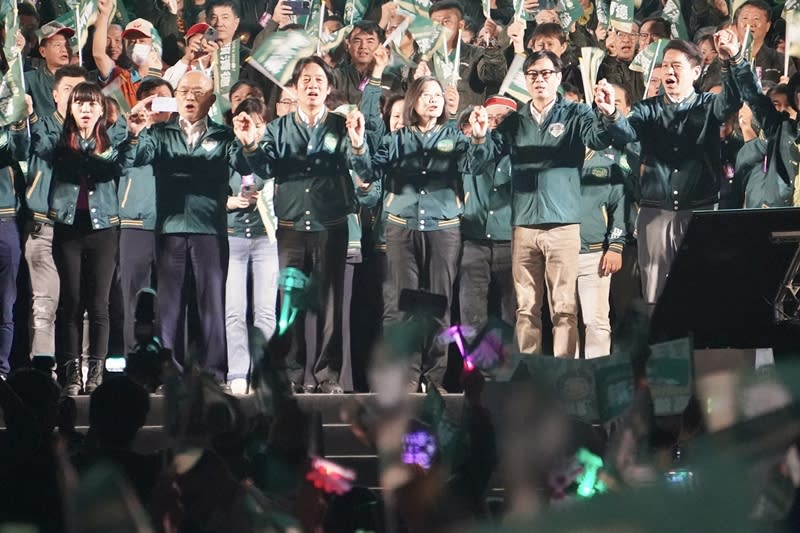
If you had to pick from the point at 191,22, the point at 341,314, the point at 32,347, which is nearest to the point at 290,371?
the point at 341,314

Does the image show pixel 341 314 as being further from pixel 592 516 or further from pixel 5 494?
pixel 592 516

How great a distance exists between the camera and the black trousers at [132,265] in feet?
25.9

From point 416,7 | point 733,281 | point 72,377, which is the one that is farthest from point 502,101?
point 733,281

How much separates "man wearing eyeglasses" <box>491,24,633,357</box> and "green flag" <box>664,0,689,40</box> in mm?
1182

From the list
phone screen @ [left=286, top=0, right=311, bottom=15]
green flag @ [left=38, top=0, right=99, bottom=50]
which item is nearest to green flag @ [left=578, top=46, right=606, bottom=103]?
phone screen @ [left=286, top=0, right=311, bottom=15]

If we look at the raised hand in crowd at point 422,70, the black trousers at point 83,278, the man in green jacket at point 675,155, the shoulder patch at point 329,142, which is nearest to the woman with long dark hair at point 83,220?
the black trousers at point 83,278

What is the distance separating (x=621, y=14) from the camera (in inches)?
362

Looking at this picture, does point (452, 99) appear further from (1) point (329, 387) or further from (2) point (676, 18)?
(1) point (329, 387)

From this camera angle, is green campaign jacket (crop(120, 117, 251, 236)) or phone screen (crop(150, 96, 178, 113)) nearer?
green campaign jacket (crop(120, 117, 251, 236))

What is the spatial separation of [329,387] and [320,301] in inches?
19.6

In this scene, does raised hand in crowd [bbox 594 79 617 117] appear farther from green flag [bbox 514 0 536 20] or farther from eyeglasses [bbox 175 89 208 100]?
eyeglasses [bbox 175 89 208 100]

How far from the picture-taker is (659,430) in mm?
3582

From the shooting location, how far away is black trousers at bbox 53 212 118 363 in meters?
7.79

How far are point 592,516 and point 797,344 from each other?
3.66 meters
